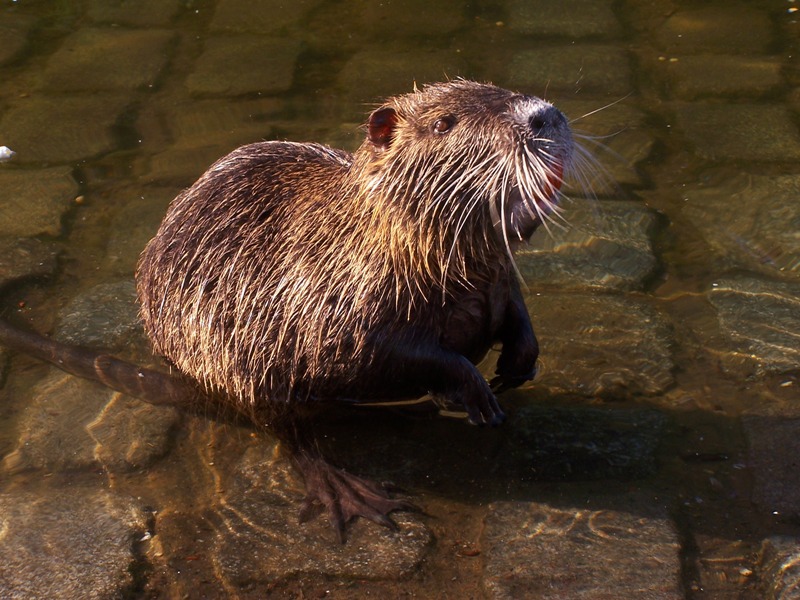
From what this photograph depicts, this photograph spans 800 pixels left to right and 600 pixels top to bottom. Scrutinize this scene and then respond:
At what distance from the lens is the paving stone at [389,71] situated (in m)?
4.72

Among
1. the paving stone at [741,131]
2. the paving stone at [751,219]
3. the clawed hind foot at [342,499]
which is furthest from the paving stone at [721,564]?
the paving stone at [741,131]

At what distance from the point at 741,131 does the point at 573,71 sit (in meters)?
0.86

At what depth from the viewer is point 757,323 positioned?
11.0 ft

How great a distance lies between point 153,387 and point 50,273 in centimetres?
78

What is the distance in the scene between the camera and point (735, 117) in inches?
173

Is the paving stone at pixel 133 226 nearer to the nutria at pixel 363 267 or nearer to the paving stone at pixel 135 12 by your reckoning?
the nutria at pixel 363 267

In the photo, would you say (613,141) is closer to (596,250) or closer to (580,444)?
(596,250)

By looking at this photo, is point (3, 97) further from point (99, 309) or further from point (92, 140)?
point (99, 309)

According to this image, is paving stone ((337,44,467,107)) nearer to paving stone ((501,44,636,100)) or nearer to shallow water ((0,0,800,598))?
shallow water ((0,0,800,598))

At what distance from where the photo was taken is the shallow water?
8.64 ft

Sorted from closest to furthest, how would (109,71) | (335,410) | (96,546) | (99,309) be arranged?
(96,546)
(335,410)
(99,309)
(109,71)

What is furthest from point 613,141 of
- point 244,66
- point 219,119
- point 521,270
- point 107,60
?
point 107,60

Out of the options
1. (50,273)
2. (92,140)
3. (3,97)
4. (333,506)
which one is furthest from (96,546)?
(3,97)

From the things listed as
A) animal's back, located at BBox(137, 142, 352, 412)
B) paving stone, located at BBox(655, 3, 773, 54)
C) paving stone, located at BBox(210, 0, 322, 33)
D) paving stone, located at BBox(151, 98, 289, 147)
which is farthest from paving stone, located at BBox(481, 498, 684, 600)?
paving stone, located at BBox(210, 0, 322, 33)
